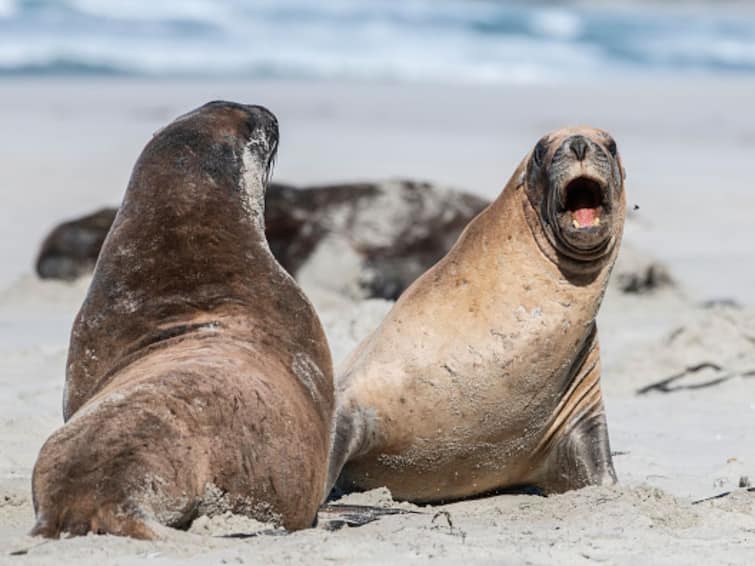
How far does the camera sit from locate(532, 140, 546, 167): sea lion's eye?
523 centimetres

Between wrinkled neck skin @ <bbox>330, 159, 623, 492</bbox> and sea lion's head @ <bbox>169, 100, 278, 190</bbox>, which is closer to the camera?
sea lion's head @ <bbox>169, 100, 278, 190</bbox>

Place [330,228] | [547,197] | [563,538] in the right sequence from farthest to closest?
[330,228]
[547,197]
[563,538]

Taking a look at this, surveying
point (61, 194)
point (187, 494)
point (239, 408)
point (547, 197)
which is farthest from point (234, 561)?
point (61, 194)

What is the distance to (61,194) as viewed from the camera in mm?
14180

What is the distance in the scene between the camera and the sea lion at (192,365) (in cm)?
367

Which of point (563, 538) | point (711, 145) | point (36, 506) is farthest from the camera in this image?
point (711, 145)

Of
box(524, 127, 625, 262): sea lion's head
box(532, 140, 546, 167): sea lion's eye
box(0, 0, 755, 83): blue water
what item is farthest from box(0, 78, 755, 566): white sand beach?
box(0, 0, 755, 83): blue water

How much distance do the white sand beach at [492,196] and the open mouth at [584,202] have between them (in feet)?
2.93

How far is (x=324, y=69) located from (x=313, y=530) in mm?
25893

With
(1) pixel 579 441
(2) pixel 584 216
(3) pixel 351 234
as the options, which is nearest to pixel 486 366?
(1) pixel 579 441

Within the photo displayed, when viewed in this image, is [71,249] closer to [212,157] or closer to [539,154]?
[539,154]

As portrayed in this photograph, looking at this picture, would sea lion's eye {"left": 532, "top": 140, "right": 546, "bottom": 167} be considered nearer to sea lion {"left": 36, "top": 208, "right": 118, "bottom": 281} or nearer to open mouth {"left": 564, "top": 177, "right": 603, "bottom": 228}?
open mouth {"left": 564, "top": 177, "right": 603, "bottom": 228}

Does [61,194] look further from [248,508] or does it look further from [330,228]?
[248,508]

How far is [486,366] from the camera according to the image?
509 centimetres
